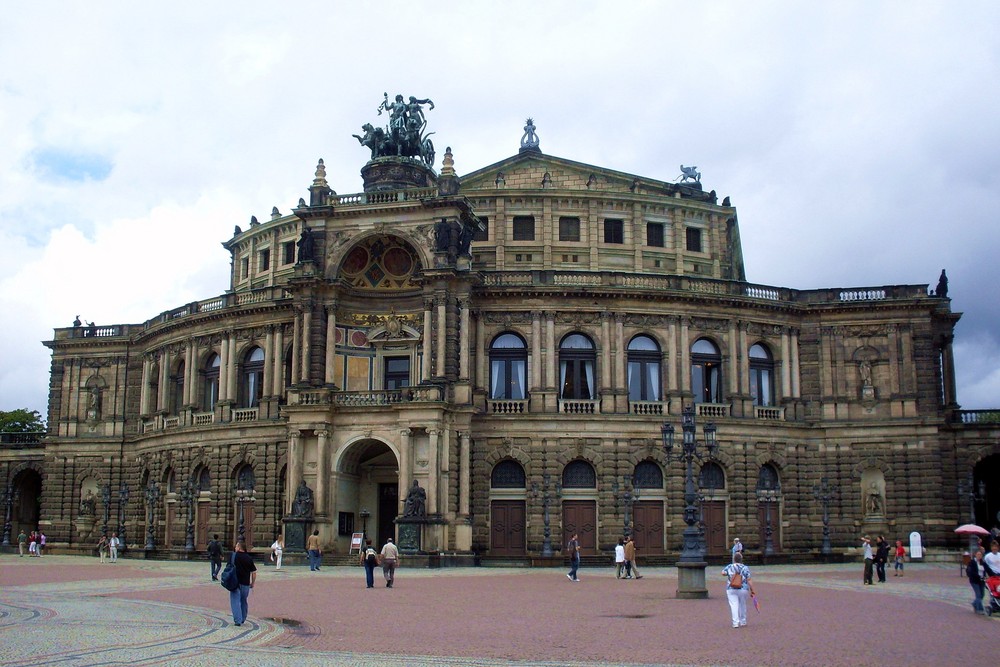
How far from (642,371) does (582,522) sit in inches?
334

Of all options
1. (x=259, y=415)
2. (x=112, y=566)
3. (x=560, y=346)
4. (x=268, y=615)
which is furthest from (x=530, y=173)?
(x=268, y=615)

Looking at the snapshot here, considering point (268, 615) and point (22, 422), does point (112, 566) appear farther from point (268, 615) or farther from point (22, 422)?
point (22, 422)

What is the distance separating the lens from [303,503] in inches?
2051

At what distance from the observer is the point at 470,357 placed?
55.4 meters

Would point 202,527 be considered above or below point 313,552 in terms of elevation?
above

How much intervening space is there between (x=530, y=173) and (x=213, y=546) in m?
35.1

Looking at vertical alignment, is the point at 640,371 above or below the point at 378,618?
above

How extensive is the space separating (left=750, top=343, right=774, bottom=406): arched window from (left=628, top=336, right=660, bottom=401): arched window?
5.62 meters

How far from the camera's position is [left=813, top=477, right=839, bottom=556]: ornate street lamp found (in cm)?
5562

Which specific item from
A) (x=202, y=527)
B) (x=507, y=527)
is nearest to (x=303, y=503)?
(x=507, y=527)

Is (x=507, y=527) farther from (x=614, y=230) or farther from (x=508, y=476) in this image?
(x=614, y=230)

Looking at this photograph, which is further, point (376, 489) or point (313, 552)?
point (376, 489)

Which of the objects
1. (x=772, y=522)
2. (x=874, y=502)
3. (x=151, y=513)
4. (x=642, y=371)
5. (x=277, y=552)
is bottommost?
(x=277, y=552)

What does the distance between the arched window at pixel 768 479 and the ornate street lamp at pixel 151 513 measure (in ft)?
112
